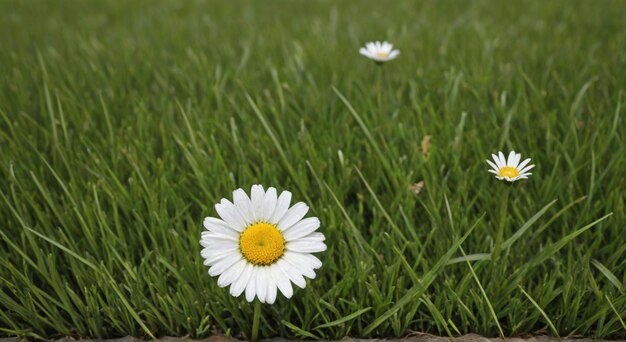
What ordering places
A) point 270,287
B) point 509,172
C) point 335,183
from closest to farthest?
1. point 270,287
2. point 509,172
3. point 335,183

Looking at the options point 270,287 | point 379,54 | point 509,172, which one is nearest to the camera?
point 270,287

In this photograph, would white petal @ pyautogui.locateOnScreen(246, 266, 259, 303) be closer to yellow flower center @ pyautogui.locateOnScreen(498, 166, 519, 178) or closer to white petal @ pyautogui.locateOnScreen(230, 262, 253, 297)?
white petal @ pyautogui.locateOnScreen(230, 262, 253, 297)

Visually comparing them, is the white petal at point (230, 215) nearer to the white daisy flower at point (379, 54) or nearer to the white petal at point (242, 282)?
the white petal at point (242, 282)

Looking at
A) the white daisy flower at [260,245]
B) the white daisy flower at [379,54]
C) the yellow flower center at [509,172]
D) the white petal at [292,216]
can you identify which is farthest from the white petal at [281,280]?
the white daisy flower at [379,54]

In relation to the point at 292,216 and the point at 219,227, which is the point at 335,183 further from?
the point at 219,227

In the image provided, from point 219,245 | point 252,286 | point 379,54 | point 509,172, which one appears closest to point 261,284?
point 252,286

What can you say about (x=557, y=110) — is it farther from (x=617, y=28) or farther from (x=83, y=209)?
(x=83, y=209)
